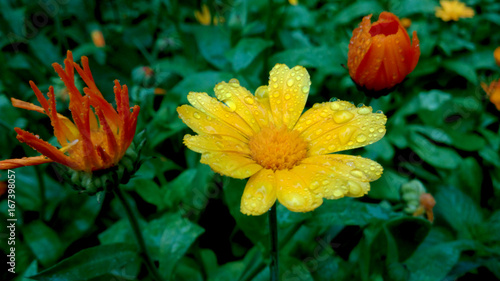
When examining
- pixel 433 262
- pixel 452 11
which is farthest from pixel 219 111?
pixel 452 11

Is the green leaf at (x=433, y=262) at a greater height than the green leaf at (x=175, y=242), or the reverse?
the green leaf at (x=175, y=242)

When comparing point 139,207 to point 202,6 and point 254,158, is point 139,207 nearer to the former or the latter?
point 254,158

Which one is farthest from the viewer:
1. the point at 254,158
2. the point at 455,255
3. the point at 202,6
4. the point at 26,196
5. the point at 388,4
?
the point at 202,6

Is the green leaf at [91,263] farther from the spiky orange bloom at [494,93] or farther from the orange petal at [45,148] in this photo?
the spiky orange bloom at [494,93]

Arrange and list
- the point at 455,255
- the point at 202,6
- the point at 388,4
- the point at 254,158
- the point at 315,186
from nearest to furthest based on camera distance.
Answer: the point at 315,186 → the point at 254,158 → the point at 455,255 → the point at 388,4 → the point at 202,6

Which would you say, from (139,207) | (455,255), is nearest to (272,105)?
(455,255)

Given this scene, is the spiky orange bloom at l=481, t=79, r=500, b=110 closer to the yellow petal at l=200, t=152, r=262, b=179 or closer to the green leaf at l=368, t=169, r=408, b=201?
the green leaf at l=368, t=169, r=408, b=201

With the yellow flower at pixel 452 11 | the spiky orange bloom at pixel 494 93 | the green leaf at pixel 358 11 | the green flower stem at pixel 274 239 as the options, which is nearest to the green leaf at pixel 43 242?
the green flower stem at pixel 274 239
